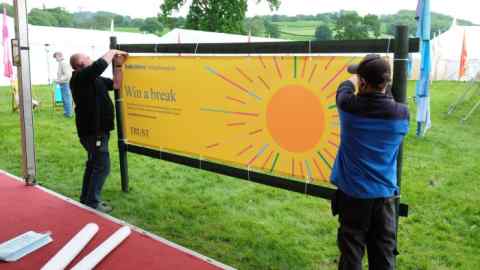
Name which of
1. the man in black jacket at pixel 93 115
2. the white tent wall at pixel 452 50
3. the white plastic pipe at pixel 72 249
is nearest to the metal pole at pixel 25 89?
the man in black jacket at pixel 93 115

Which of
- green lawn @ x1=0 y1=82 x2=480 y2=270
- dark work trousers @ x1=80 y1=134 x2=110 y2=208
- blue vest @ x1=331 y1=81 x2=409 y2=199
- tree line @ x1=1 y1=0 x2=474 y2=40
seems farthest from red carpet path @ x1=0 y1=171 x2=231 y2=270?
tree line @ x1=1 y1=0 x2=474 y2=40

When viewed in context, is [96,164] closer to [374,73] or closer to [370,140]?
[370,140]

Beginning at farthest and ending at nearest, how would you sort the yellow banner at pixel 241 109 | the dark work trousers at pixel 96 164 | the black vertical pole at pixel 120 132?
the black vertical pole at pixel 120 132, the dark work trousers at pixel 96 164, the yellow banner at pixel 241 109

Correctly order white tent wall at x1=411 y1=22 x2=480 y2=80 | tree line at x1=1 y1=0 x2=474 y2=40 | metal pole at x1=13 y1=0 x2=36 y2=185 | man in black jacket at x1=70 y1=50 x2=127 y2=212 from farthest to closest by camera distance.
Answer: tree line at x1=1 y1=0 x2=474 y2=40 → white tent wall at x1=411 y1=22 x2=480 y2=80 → metal pole at x1=13 y1=0 x2=36 y2=185 → man in black jacket at x1=70 y1=50 x2=127 y2=212

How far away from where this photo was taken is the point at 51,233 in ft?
13.1

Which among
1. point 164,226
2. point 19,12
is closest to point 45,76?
point 19,12

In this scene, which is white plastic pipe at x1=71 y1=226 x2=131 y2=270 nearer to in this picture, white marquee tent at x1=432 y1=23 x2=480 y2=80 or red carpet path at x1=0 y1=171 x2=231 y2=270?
red carpet path at x1=0 y1=171 x2=231 y2=270

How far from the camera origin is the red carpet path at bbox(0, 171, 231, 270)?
3.44 metres

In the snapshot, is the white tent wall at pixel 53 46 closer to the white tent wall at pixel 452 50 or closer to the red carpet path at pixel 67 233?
the red carpet path at pixel 67 233

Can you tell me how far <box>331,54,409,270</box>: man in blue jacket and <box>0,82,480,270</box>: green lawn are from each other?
3.22 feet

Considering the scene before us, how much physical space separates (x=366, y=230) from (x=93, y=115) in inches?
122

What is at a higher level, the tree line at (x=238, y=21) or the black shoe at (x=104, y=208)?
the tree line at (x=238, y=21)

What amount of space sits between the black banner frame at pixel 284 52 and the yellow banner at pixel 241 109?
0.07m

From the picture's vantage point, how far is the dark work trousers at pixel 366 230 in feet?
9.36
